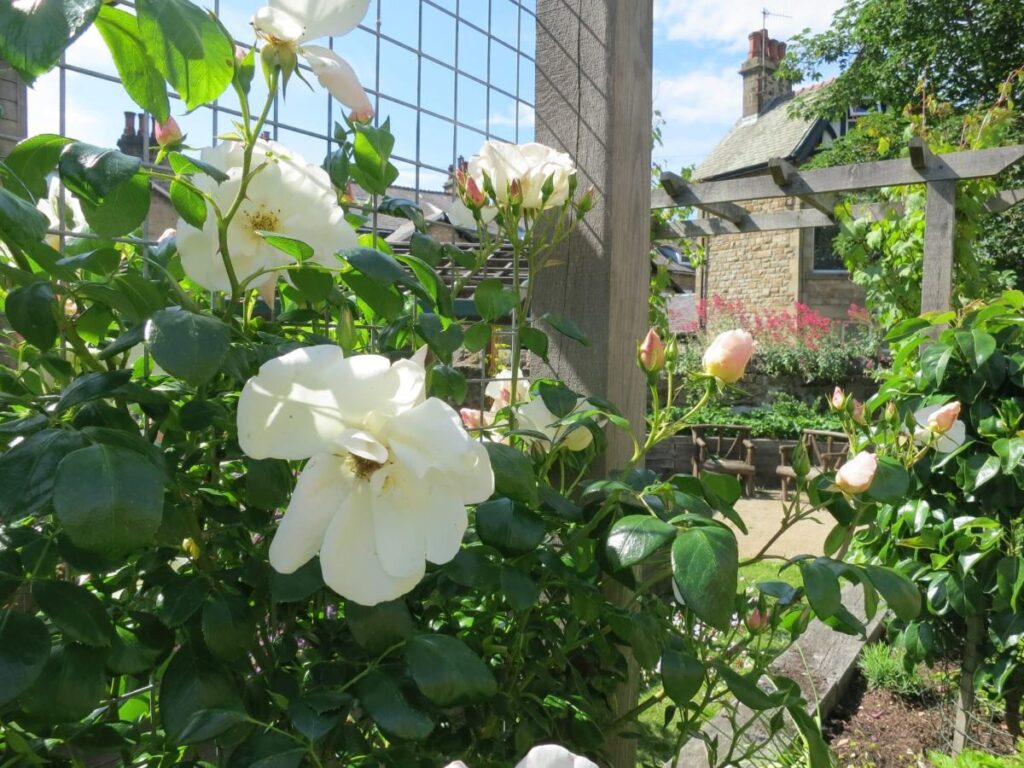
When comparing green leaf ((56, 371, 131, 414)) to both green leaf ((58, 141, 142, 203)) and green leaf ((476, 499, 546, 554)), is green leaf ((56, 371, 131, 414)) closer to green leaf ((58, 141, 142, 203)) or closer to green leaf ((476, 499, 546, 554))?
green leaf ((58, 141, 142, 203))

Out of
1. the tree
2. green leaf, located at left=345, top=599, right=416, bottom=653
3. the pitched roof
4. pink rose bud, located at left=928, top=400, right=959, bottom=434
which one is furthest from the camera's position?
the pitched roof

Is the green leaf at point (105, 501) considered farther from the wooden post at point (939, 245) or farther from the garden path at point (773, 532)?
the garden path at point (773, 532)

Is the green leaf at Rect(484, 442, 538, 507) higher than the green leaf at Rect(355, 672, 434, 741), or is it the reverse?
the green leaf at Rect(484, 442, 538, 507)

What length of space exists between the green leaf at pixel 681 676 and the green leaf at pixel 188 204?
63 cm

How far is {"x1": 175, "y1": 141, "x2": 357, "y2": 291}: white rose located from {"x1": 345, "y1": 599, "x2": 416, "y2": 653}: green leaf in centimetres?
32

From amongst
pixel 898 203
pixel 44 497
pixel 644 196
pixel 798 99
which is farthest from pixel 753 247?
pixel 44 497

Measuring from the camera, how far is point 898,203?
5.36 m

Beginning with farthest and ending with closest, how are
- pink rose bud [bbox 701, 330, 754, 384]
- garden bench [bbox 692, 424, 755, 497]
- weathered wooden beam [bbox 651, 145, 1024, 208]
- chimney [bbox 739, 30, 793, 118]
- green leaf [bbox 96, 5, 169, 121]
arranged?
1. chimney [bbox 739, 30, 793, 118]
2. garden bench [bbox 692, 424, 755, 497]
3. weathered wooden beam [bbox 651, 145, 1024, 208]
4. pink rose bud [bbox 701, 330, 754, 384]
5. green leaf [bbox 96, 5, 169, 121]

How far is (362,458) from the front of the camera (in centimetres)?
60

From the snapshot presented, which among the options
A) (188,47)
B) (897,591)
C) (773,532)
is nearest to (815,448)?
(773,532)

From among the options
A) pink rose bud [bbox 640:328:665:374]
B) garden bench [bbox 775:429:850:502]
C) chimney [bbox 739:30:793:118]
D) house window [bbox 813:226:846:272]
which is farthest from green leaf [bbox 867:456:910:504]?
chimney [bbox 739:30:793:118]

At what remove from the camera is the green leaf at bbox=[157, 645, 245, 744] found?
1.93ft

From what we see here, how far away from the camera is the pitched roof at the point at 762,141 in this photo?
17.3 meters

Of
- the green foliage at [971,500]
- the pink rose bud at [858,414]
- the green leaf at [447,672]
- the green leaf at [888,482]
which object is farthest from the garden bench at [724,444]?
the green leaf at [447,672]
